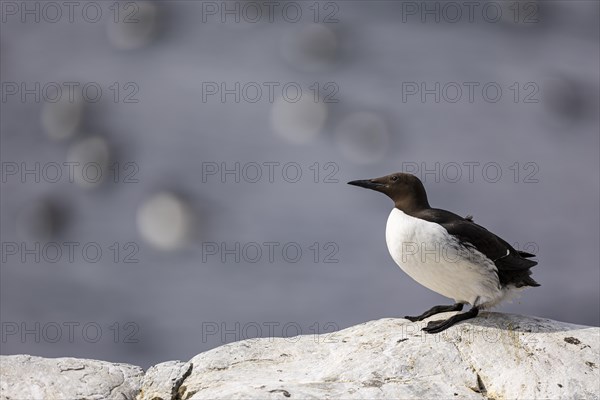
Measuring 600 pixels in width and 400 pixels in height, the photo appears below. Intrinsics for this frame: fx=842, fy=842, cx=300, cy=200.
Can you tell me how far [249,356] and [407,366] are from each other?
139 cm

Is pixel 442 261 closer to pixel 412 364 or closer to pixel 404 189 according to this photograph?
pixel 404 189

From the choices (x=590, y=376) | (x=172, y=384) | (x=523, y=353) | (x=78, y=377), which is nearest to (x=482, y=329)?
(x=523, y=353)

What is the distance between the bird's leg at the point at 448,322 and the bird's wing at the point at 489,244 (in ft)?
1.65

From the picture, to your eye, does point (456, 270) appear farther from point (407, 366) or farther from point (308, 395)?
point (308, 395)

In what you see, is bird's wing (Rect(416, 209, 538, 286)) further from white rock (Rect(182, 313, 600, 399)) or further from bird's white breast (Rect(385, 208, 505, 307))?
white rock (Rect(182, 313, 600, 399))

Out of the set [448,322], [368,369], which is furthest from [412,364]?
[448,322]

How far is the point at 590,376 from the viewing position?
270 inches

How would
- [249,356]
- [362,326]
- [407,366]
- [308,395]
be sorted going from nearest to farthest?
[308,395] → [407,366] → [249,356] → [362,326]

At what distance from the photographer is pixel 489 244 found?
812cm

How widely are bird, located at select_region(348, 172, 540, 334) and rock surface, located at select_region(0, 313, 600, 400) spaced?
421 millimetres

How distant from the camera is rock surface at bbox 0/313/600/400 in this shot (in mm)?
6562

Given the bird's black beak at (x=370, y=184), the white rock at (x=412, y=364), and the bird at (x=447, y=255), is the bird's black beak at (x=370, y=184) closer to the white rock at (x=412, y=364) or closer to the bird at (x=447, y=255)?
the bird at (x=447, y=255)

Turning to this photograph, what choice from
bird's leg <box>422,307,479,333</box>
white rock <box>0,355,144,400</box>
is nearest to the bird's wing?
bird's leg <box>422,307,479,333</box>

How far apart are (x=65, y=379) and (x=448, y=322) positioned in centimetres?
338
